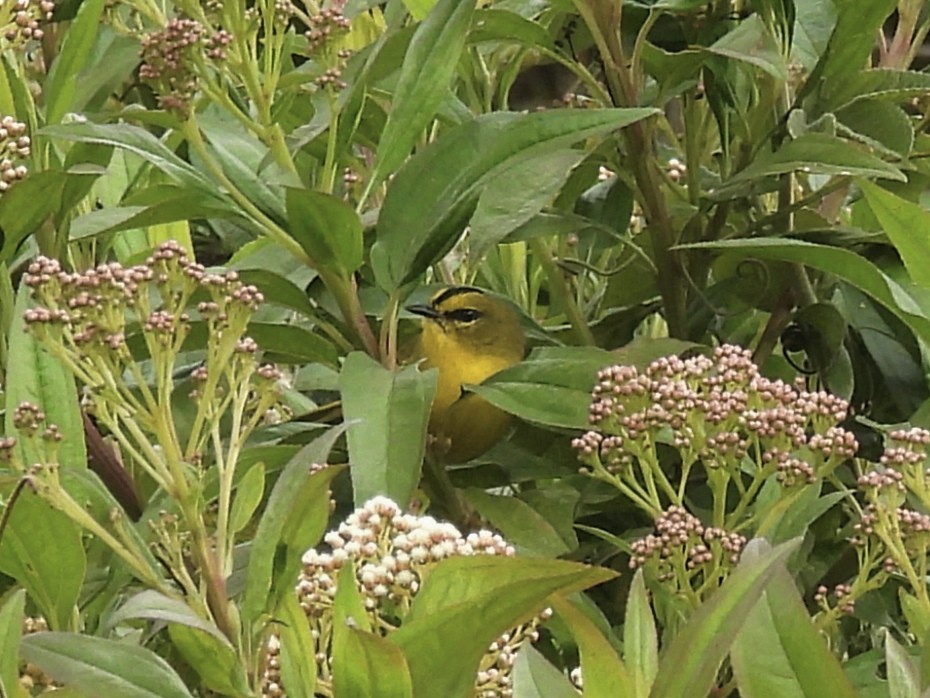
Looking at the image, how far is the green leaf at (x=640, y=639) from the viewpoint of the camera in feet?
1.76

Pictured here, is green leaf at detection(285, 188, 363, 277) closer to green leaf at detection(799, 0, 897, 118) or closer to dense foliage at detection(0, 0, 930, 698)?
dense foliage at detection(0, 0, 930, 698)

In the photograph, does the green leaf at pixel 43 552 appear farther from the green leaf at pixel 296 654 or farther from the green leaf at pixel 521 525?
the green leaf at pixel 521 525

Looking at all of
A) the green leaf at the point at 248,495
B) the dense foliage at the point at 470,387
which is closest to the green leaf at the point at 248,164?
the dense foliage at the point at 470,387

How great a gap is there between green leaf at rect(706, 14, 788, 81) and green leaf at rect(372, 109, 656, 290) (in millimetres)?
98

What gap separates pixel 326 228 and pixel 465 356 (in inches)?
25.7

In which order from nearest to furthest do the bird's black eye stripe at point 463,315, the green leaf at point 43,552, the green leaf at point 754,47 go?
the green leaf at point 43,552
the green leaf at point 754,47
the bird's black eye stripe at point 463,315

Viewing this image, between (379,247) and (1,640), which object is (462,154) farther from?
(1,640)

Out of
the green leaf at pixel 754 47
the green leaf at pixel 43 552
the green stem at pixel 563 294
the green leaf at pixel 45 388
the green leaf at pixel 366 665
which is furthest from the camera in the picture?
the green stem at pixel 563 294

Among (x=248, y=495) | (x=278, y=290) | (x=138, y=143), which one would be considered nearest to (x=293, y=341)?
(x=278, y=290)

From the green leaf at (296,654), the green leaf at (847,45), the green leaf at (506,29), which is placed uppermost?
the green leaf at (506,29)

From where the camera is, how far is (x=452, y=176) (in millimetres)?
742

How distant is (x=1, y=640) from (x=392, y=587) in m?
Answer: 0.13

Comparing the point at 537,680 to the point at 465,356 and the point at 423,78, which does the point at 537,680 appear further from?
the point at 465,356

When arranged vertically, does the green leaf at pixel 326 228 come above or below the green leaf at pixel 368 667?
above
